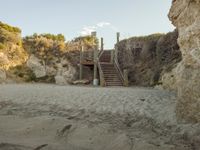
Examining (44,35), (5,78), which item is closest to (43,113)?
(5,78)

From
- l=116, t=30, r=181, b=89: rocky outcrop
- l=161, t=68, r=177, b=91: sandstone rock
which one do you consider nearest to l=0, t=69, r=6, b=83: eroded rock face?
l=116, t=30, r=181, b=89: rocky outcrop

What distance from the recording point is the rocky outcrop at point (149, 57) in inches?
546

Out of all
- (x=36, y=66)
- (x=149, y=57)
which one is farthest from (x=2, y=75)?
(x=149, y=57)

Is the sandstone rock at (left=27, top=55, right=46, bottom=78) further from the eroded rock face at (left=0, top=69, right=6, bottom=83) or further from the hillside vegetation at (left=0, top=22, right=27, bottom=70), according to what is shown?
the eroded rock face at (left=0, top=69, right=6, bottom=83)

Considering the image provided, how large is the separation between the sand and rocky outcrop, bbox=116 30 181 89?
5797 mm

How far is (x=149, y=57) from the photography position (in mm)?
16406

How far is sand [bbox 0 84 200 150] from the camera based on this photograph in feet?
12.0

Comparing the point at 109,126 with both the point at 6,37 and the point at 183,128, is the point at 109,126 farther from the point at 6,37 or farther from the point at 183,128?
the point at 6,37

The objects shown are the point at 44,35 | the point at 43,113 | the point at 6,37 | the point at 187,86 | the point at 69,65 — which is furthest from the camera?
the point at 44,35

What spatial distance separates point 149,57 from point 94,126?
1258 cm

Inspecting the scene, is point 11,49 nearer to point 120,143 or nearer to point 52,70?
point 52,70

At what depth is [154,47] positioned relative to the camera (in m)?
16.3

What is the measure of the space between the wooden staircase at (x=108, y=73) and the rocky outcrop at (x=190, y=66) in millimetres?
9570

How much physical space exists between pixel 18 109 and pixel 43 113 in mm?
926
